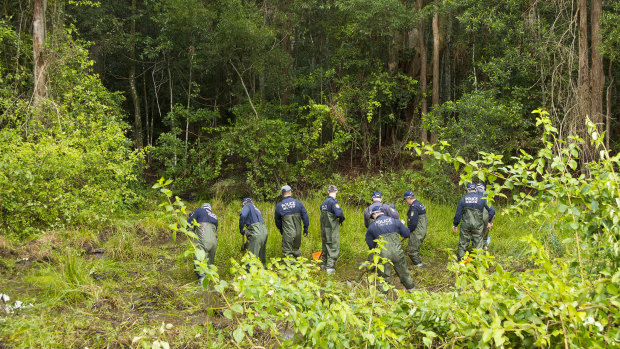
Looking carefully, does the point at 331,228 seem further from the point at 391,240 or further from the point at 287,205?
the point at 391,240

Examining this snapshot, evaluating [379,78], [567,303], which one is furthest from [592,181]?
[379,78]

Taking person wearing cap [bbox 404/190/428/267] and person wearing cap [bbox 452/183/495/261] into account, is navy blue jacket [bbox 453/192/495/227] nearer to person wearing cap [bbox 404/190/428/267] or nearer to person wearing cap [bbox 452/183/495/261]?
person wearing cap [bbox 452/183/495/261]

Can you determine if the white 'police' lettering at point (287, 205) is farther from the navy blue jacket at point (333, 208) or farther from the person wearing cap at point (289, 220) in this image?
the navy blue jacket at point (333, 208)

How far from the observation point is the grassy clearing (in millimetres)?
5102

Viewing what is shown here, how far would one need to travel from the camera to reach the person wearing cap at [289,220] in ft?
28.1

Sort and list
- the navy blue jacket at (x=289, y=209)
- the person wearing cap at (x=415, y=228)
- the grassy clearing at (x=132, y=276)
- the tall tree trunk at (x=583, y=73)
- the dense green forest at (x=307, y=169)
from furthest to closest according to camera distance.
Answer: the tall tree trunk at (x=583, y=73) → the person wearing cap at (x=415, y=228) → the navy blue jacket at (x=289, y=209) → the grassy clearing at (x=132, y=276) → the dense green forest at (x=307, y=169)

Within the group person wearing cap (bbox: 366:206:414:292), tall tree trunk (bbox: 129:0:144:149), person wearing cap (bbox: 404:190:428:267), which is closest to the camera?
person wearing cap (bbox: 366:206:414:292)

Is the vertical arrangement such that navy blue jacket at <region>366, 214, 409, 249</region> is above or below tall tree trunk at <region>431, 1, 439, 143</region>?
below

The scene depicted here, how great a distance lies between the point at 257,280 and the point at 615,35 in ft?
40.2

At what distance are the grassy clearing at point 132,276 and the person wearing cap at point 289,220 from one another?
0.58 metres

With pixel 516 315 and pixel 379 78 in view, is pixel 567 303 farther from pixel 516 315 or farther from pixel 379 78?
pixel 379 78

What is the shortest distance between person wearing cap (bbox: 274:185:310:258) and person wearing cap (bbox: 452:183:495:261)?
2.90 m

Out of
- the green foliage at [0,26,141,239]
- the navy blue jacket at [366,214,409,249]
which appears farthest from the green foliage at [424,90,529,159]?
the green foliage at [0,26,141,239]

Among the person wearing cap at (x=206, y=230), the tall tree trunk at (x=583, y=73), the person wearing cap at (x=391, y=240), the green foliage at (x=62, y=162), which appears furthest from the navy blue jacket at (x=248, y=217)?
the tall tree trunk at (x=583, y=73)
